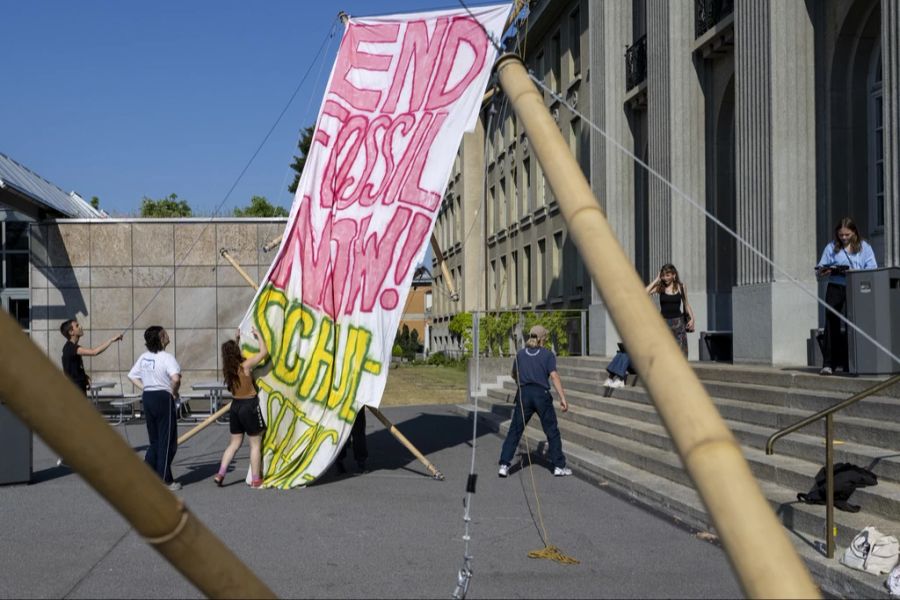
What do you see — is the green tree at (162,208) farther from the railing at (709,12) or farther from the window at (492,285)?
the railing at (709,12)

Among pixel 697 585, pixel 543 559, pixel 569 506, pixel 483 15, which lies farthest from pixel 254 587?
pixel 483 15

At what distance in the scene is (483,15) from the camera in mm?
10961

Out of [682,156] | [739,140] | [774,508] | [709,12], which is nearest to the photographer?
[774,508]

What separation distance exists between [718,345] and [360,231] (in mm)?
8951

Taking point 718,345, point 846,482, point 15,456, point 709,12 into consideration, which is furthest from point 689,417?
point 709,12

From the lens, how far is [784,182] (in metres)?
14.7

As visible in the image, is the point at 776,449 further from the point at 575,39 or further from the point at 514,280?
the point at 514,280

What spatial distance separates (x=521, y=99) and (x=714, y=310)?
57.8 feet

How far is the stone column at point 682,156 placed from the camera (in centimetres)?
1909

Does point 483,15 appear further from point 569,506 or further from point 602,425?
point 602,425

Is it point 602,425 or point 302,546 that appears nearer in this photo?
point 302,546

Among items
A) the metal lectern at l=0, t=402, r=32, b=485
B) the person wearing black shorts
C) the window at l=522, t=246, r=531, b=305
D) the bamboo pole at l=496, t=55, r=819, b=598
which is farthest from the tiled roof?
the bamboo pole at l=496, t=55, r=819, b=598

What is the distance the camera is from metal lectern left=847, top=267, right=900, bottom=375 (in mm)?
10477

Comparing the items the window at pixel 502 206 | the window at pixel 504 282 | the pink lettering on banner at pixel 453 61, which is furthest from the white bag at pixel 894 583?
the window at pixel 502 206
